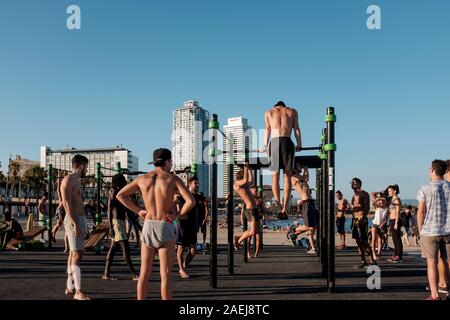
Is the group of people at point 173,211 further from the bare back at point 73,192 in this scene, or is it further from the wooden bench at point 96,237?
the wooden bench at point 96,237

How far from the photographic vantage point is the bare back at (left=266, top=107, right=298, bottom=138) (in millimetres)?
7535

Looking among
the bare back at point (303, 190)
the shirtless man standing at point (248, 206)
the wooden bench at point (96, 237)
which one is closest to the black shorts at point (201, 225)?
the shirtless man standing at point (248, 206)

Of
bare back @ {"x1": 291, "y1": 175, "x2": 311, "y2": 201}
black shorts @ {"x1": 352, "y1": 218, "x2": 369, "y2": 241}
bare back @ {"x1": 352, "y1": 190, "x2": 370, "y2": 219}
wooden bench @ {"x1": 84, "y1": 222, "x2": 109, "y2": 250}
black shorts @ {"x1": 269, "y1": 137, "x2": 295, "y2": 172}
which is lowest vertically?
wooden bench @ {"x1": 84, "y1": 222, "x2": 109, "y2": 250}

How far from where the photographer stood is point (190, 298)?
244 inches

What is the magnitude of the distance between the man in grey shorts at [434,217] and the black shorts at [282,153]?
2161 mm

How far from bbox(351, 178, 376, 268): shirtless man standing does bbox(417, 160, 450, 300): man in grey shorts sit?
3.56 meters

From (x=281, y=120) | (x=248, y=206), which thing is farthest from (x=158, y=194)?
(x=248, y=206)

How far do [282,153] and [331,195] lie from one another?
123 cm

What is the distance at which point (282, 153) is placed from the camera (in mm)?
7484

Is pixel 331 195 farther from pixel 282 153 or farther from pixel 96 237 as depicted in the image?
pixel 96 237

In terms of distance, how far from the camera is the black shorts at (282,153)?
Result: 7.48 m

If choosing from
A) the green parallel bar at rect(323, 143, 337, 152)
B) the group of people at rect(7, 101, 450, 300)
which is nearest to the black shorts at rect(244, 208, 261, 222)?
the group of people at rect(7, 101, 450, 300)

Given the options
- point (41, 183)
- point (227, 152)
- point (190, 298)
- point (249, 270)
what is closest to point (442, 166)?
point (227, 152)

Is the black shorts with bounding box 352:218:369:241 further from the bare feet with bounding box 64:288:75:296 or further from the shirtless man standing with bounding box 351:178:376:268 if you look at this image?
the bare feet with bounding box 64:288:75:296
